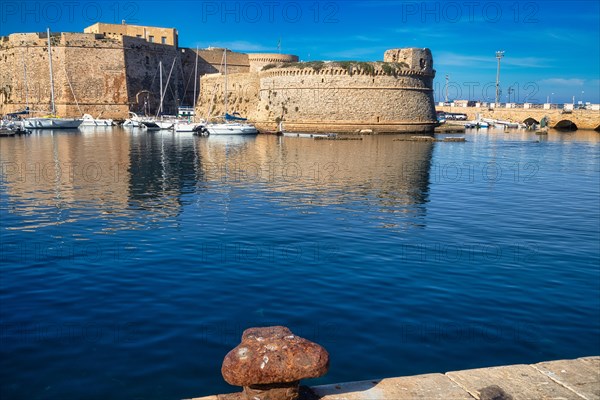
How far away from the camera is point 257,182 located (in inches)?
682

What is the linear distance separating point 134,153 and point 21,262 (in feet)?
61.7

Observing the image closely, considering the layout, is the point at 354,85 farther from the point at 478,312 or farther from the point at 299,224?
the point at 478,312

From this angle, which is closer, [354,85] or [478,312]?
[478,312]

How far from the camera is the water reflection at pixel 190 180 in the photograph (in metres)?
12.6

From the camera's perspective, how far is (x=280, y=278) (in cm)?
767

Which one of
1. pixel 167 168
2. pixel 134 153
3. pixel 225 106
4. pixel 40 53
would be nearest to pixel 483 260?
pixel 167 168

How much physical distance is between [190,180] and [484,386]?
15.3 metres

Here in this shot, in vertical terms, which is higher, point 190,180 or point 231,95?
point 231,95

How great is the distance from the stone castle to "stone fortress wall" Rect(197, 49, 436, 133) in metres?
0.08

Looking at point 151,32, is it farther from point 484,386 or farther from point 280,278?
A: point 484,386

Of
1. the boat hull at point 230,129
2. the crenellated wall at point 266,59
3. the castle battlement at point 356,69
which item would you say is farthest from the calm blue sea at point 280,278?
the crenellated wall at point 266,59

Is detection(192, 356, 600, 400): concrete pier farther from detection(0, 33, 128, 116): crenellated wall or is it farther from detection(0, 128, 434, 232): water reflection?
detection(0, 33, 128, 116): crenellated wall

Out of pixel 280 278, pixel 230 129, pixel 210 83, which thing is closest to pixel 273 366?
pixel 280 278

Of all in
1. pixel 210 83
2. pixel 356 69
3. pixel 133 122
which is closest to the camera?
pixel 356 69
